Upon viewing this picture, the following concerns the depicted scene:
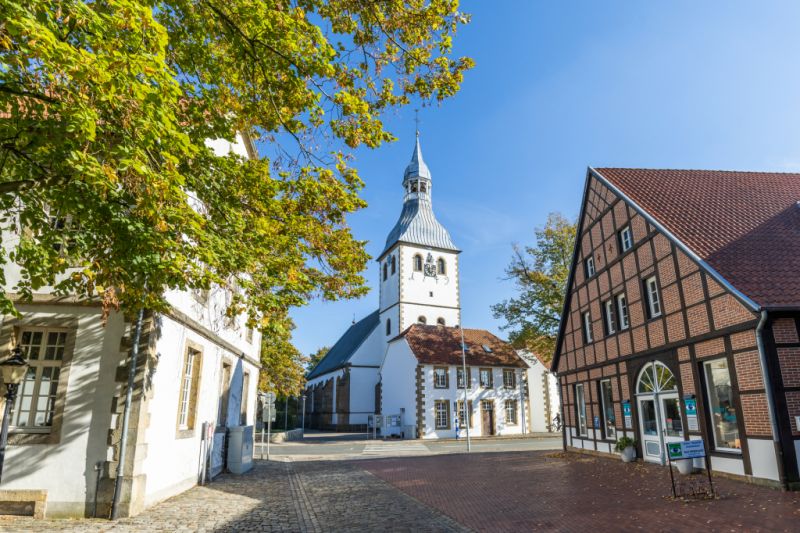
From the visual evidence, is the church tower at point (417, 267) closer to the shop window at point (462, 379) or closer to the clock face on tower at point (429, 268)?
the clock face on tower at point (429, 268)

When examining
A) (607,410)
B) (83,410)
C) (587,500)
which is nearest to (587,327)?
(607,410)

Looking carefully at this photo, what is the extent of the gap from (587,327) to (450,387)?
57.2ft

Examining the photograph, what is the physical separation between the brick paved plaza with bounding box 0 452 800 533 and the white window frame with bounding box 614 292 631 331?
4.35 meters

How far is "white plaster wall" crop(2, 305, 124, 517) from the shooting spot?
8.37m

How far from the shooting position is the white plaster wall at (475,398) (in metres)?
34.3

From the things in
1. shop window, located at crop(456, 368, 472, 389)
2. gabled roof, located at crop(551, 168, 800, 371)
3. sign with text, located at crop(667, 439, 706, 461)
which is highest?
gabled roof, located at crop(551, 168, 800, 371)

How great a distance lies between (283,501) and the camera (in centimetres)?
1052

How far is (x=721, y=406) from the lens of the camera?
39.2 ft

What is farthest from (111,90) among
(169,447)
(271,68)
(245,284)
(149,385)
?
(169,447)

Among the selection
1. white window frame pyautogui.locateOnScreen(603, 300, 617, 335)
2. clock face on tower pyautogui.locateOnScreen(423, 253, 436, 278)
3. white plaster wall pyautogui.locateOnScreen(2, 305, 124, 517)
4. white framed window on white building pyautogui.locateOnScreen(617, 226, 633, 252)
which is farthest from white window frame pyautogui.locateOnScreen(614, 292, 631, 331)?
clock face on tower pyautogui.locateOnScreen(423, 253, 436, 278)

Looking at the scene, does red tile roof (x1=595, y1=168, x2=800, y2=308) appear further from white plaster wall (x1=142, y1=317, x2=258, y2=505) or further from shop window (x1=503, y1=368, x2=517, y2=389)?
shop window (x1=503, y1=368, x2=517, y2=389)

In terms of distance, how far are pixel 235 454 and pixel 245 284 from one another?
28.2 ft

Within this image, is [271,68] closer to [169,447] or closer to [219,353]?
[169,447]

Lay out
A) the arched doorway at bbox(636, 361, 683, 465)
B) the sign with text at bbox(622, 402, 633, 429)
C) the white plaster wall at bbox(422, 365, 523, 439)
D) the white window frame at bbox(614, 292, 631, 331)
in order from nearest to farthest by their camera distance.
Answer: the arched doorway at bbox(636, 361, 683, 465), the sign with text at bbox(622, 402, 633, 429), the white window frame at bbox(614, 292, 631, 331), the white plaster wall at bbox(422, 365, 523, 439)
